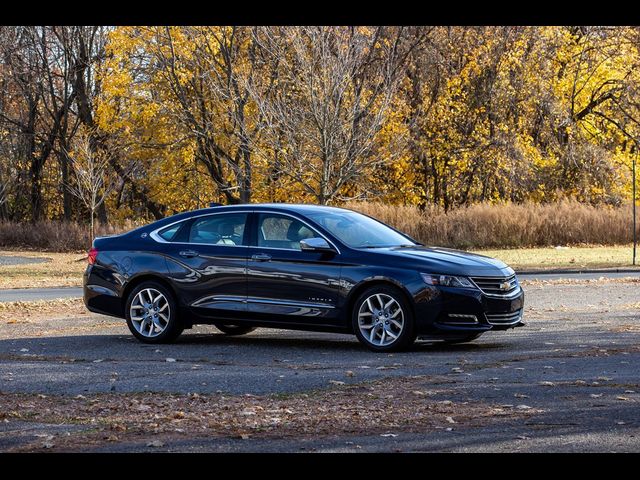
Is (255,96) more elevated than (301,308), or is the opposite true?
(255,96)

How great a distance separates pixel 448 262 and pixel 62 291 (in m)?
13.4

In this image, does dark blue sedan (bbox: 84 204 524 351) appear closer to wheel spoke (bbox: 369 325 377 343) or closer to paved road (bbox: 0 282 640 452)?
wheel spoke (bbox: 369 325 377 343)

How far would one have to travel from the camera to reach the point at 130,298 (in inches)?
524

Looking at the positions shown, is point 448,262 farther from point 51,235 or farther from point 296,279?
point 51,235

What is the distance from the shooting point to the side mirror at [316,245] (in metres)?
12.5

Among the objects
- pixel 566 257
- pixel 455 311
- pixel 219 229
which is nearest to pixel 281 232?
pixel 219 229

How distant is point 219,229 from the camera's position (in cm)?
1327

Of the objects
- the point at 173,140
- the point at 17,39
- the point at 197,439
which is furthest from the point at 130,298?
the point at 17,39

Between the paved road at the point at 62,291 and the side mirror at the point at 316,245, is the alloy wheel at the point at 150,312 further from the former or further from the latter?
the paved road at the point at 62,291

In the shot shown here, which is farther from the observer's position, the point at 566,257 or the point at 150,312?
the point at 566,257

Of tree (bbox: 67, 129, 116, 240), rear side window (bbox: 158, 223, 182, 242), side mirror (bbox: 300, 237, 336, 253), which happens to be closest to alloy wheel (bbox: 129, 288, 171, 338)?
rear side window (bbox: 158, 223, 182, 242)

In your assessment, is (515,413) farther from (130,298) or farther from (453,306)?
(130,298)

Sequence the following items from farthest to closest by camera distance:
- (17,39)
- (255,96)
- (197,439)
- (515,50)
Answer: (17,39) → (515,50) → (255,96) → (197,439)
